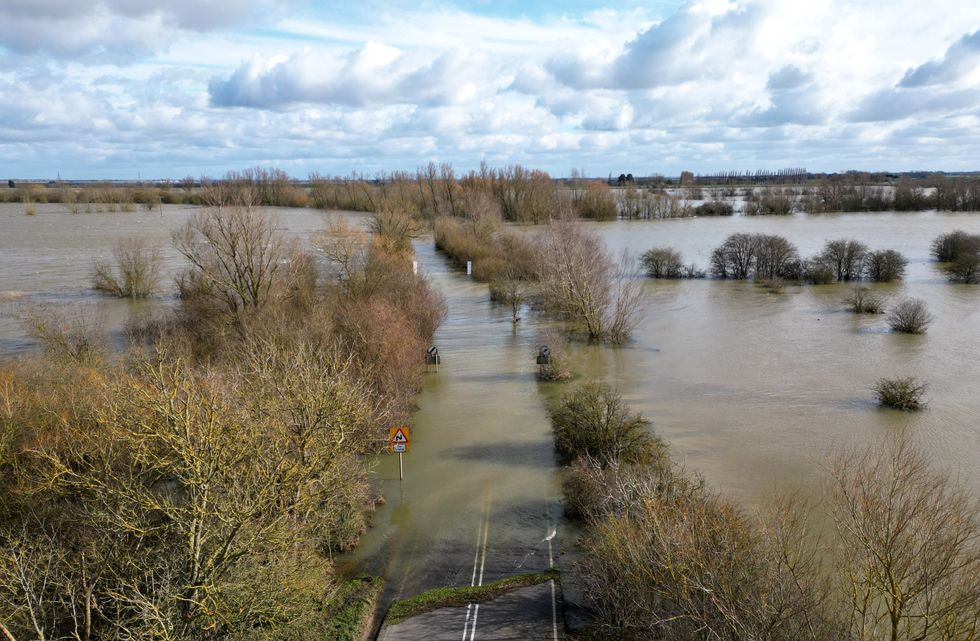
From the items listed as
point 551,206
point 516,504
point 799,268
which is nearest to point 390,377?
point 516,504

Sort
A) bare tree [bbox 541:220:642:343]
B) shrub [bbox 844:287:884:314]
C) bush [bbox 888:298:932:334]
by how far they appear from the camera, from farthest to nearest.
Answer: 1. shrub [bbox 844:287:884:314]
2. bare tree [bbox 541:220:642:343]
3. bush [bbox 888:298:932:334]

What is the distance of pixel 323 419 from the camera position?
47.4 feet

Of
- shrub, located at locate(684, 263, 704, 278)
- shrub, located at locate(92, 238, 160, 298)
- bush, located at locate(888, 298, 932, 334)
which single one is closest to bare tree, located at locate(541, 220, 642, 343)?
bush, located at locate(888, 298, 932, 334)

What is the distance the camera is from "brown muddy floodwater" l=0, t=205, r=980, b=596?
1722 centimetres

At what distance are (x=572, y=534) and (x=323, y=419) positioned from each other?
6.96 m

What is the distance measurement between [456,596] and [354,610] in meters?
2.11

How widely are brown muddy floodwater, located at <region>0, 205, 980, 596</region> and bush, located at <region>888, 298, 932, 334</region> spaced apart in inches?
29.9

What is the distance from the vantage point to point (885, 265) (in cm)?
4891

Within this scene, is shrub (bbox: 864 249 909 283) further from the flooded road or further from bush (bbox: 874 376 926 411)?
the flooded road

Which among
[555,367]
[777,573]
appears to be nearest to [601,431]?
[555,367]

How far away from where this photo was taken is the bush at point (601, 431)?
61.9ft

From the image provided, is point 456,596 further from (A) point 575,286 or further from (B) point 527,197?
(B) point 527,197

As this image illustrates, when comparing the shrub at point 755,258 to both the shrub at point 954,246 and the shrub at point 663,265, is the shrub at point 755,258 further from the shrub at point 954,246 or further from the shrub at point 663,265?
the shrub at point 954,246

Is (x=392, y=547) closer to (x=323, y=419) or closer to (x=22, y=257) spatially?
(x=323, y=419)
